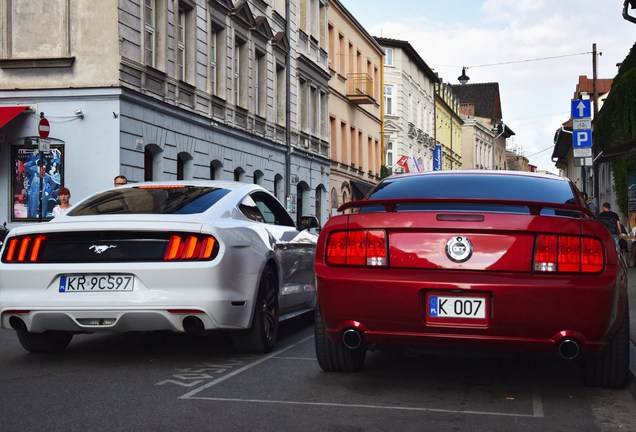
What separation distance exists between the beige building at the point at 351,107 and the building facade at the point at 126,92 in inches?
529

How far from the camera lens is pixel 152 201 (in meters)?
7.58

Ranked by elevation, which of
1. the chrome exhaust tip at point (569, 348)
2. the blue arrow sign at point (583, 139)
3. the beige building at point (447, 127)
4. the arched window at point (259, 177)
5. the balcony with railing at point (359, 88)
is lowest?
the chrome exhaust tip at point (569, 348)

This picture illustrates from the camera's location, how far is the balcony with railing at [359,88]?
45.3 metres

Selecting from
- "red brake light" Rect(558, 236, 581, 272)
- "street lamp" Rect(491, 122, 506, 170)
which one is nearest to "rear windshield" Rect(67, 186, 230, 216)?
"red brake light" Rect(558, 236, 581, 272)

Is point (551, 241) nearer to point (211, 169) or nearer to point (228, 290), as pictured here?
point (228, 290)

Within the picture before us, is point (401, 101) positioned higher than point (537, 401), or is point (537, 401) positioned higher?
point (401, 101)

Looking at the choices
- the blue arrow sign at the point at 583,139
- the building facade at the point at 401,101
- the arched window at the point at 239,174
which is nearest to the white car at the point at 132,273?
the blue arrow sign at the point at 583,139

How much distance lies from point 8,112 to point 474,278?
14871mm

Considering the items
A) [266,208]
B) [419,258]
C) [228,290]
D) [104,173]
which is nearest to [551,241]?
[419,258]

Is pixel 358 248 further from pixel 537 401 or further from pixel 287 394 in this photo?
pixel 537 401

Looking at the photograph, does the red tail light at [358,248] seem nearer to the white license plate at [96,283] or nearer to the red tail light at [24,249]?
the white license plate at [96,283]

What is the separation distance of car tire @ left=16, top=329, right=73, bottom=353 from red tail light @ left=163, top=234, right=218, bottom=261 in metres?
1.63

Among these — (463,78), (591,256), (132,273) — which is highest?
(463,78)

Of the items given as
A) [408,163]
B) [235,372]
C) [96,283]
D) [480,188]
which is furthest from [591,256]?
[408,163]
